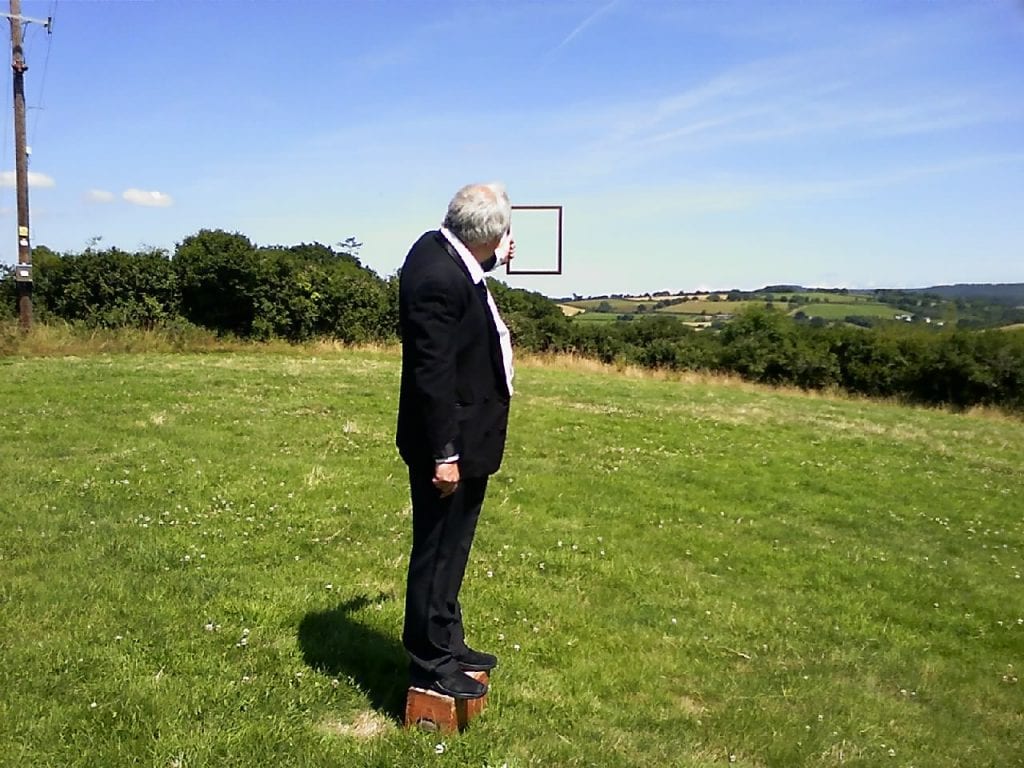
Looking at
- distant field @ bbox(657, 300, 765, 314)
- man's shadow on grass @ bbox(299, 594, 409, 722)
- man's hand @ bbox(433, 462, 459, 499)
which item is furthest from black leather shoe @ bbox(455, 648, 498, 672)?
distant field @ bbox(657, 300, 765, 314)

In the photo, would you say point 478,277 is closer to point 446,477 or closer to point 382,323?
point 446,477

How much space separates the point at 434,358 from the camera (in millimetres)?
3564

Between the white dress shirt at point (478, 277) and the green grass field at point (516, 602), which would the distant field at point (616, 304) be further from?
the white dress shirt at point (478, 277)

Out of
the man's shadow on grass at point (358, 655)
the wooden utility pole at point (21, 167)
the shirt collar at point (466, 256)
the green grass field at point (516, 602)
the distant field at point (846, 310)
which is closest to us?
the shirt collar at point (466, 256)

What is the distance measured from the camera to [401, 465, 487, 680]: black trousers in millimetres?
3879

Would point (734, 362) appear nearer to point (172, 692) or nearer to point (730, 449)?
point (730, 449)

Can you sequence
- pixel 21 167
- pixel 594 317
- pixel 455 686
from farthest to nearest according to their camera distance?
pixel 594 317, pixel 21 167, pixel 455 686

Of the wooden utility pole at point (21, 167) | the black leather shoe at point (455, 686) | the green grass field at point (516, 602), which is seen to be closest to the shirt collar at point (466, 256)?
the black leather shoe at point (455, 686)

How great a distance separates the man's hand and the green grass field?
1.17 m

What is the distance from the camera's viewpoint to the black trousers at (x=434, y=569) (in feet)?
12.7

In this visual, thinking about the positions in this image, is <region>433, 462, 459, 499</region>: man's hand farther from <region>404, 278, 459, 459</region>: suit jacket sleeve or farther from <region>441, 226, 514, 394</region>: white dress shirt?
<region>441, 226, 514, 394</region>: white dress shirt

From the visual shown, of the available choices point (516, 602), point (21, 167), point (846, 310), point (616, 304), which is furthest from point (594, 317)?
point (516, 602)

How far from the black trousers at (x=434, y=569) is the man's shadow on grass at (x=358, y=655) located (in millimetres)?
415

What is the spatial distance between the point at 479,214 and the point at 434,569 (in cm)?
163
